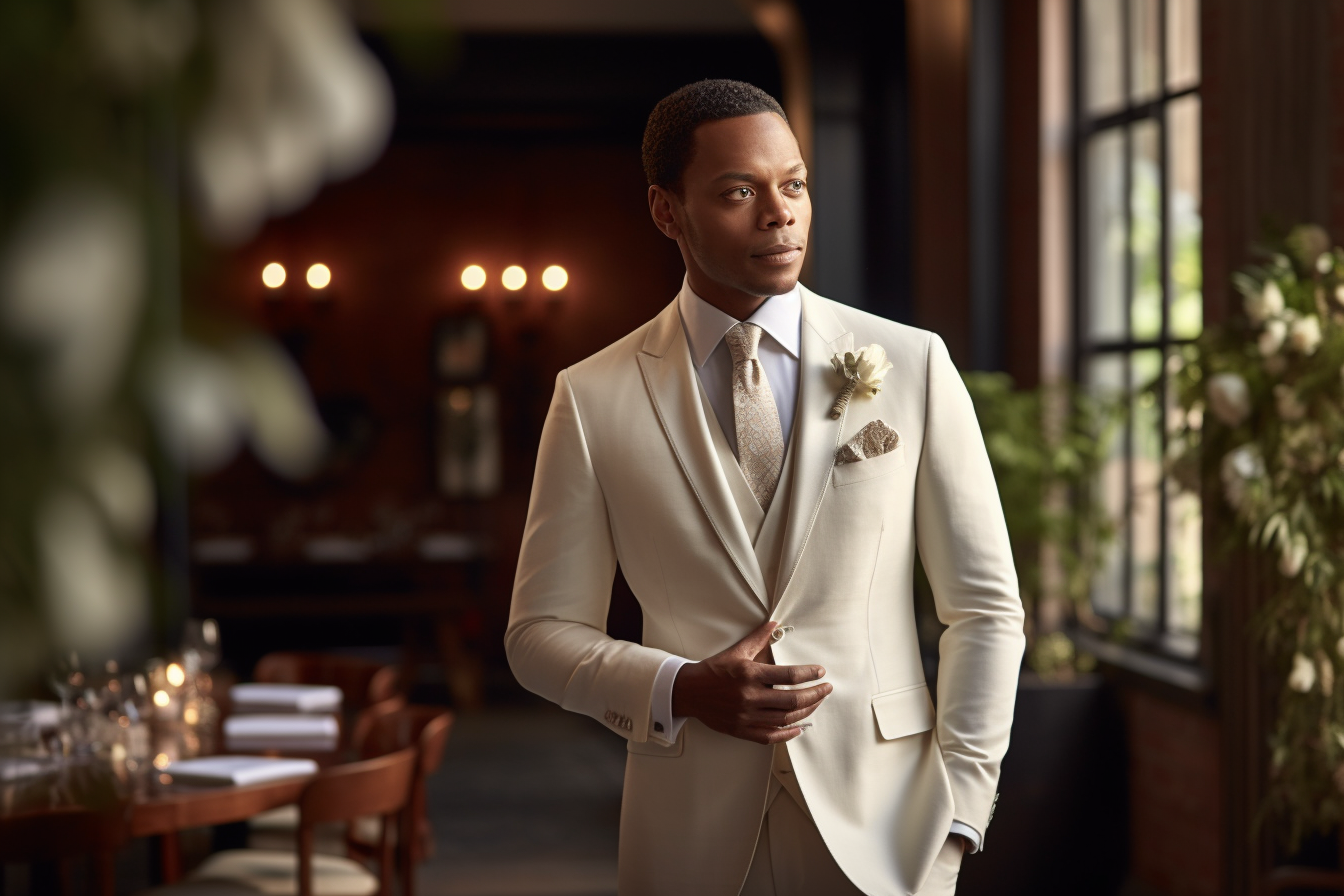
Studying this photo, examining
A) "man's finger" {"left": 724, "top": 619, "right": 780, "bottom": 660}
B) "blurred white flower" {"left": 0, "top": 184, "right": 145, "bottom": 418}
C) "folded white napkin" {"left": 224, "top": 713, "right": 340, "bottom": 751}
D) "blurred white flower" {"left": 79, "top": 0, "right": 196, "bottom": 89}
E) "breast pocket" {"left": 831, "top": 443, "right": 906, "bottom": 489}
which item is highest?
"blurred white flower" {"left": 79, "top": 0, "right": 196, "bottom": 89}

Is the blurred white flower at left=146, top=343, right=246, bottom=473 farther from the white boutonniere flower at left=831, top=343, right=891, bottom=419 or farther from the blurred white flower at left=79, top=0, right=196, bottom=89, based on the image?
the white boutonniere flower at left=831, top=343, right=891, bottom=419

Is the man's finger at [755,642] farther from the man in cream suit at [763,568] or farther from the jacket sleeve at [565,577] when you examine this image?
the jacket sleeve at [565,577]

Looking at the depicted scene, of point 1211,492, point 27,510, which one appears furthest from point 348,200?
point 27,510

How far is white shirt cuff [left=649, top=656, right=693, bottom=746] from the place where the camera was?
5.25 feet

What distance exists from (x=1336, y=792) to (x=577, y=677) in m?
2.17

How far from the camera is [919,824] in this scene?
166cm

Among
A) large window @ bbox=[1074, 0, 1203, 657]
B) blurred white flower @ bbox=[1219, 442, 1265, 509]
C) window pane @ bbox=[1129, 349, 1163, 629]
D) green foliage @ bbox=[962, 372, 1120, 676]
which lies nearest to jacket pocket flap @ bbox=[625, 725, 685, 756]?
blurred white flower @ bbox=[1219, 442, 1265, 509]

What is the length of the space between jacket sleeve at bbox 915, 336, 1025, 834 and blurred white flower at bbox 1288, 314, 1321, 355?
5.25 ft

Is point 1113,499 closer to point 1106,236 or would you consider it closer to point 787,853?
point 1106,236

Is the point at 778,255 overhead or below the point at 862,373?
overhead

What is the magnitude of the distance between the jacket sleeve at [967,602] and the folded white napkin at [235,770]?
2.08 metres

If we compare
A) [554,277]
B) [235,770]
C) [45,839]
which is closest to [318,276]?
[554,277]

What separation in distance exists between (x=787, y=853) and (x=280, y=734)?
2488 millimetres

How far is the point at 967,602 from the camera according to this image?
170 cm
